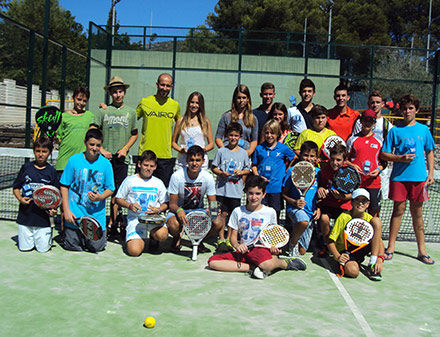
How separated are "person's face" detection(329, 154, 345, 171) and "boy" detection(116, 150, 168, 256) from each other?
1.78 m

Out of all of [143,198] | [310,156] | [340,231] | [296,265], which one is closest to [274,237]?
[296,265]

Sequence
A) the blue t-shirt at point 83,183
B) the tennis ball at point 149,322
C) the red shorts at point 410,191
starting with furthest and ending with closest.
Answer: the red shorts at point 410,191 < the blue t-shirt at point 83,183 < the tennis ball at point 149,322

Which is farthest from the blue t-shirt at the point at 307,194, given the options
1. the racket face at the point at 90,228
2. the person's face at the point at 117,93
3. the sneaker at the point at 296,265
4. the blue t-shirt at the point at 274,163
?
the person's face at the point at 117,93

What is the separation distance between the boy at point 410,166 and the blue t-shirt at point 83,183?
9.85ft

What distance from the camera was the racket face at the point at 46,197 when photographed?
4.42m

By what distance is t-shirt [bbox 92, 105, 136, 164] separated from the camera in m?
5.16

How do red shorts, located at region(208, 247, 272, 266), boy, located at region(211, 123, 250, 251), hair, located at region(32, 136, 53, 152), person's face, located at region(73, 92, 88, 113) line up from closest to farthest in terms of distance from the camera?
1. red shorts, located at region(208, 247, 272, 266)
2. hair, located at region(32, 136, 53, 152)
3. boy, located at region(211, 123, 250, 251)
4. person's face, located at region(73, 92, 88, 113)

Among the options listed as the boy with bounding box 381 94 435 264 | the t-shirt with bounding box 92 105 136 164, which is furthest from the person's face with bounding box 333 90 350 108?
the t-shirt with bounding box 92 105 136 164

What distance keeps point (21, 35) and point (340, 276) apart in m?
6.08

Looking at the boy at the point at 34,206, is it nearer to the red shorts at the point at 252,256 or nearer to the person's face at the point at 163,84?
the person's face at the point at 163,84

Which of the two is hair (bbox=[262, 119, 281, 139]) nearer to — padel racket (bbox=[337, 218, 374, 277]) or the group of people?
the group of people

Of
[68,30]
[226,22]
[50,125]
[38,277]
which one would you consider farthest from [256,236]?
[68,30]

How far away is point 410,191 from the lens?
4793mm

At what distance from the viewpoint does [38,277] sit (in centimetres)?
372
